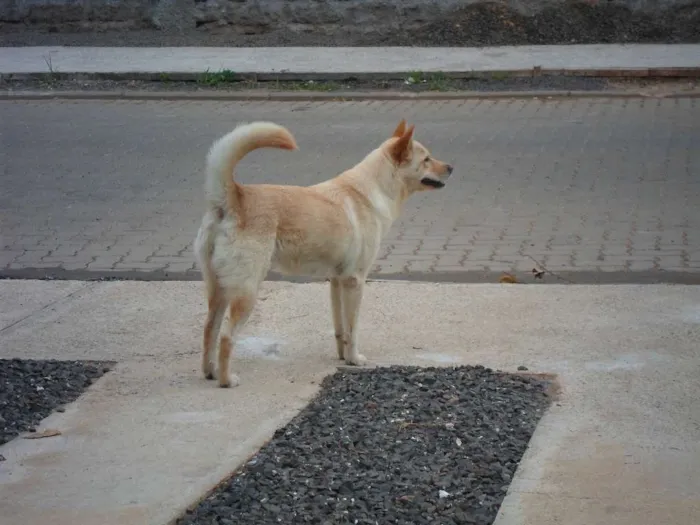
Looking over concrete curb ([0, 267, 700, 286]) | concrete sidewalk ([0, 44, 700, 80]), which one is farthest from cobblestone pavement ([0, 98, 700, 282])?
concrete sidewalk ([0, 44, 700, 80])

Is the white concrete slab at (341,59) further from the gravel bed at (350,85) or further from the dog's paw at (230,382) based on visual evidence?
the dog's paw at (230,382)

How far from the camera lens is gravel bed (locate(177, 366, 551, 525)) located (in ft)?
14.6

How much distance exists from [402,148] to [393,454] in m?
2.17

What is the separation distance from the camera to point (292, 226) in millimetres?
6031

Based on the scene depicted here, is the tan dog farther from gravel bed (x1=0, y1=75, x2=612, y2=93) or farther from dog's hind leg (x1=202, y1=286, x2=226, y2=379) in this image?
gravel bed (x1=0, y1=75, x2=612, y2=93)

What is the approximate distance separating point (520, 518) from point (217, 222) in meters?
2.27

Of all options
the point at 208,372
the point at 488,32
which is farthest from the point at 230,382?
the point at 488,32

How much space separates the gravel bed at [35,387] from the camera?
5.39 meters

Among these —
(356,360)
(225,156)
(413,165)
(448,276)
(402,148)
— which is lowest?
(448,276)

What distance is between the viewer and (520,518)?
14.4 feet

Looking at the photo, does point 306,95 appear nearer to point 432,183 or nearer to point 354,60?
point 354,60

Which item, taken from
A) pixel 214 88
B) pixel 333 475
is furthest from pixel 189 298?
pixel 214 88

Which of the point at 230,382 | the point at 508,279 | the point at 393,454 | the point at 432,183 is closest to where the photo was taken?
the point at 393,454

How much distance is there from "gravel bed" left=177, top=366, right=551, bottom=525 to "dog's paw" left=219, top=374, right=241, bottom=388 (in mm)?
452
